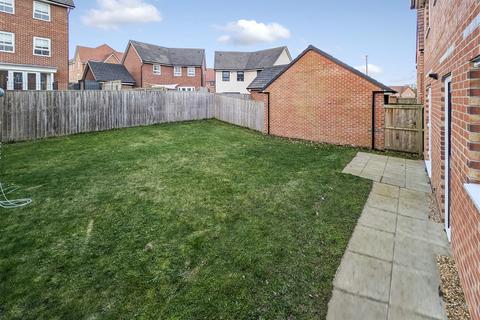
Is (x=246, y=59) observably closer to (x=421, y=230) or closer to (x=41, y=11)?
(x=41, y=11)

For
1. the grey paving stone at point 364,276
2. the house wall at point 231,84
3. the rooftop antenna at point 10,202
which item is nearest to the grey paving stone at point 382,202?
the grey paving stone at point 364,276

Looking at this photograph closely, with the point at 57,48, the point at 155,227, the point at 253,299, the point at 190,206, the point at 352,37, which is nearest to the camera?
the point at 253,299

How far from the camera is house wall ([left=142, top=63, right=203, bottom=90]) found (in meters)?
36.3

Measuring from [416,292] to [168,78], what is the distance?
3980 centimetres

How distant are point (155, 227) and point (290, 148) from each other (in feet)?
26.3

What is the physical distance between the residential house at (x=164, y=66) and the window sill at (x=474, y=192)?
36.2 meters

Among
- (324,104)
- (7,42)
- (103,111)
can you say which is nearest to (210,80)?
(7,42)

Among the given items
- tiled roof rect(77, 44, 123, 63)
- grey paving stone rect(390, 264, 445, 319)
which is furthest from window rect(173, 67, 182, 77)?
grey paving stone rect(390, 264, 445, 319)

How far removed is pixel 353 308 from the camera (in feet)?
10.1

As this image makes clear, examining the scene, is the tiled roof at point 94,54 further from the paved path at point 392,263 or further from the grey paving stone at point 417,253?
the grey paving stone at point 417,253

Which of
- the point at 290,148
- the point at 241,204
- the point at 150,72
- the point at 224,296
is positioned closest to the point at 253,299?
the point at 224,296

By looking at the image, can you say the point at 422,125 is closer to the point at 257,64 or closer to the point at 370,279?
the point at 370,279

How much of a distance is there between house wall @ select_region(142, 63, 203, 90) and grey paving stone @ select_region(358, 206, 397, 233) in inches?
1366

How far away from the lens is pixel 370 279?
140 inches
